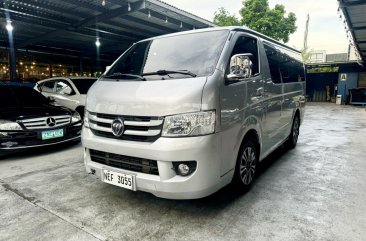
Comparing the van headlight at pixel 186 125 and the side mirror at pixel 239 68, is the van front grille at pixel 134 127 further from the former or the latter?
the side mirror at pixel 239 68

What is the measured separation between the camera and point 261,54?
11.5ft

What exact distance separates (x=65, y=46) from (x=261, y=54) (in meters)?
16.7

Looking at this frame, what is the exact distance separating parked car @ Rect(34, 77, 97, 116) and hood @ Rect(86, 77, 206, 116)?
501 cm

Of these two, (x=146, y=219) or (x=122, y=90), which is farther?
(x=122, y=90)

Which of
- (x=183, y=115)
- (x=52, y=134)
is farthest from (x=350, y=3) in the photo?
(x=52, y=134)

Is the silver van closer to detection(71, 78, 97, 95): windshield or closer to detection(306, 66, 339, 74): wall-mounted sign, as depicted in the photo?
detection(71, 78, 97, 95): windshield

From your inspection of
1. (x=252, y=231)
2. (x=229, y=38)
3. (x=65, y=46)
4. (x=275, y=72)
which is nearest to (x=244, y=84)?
(x=229, y=38)

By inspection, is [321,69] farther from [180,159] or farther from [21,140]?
[180,159]

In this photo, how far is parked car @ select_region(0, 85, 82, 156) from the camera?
4.39m

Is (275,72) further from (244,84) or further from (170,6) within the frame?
(170,6)

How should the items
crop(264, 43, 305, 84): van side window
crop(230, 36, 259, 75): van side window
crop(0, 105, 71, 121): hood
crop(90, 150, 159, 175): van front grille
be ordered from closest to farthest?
crop(90, 150, 159, 175): van front grille, crop(230, 36, 259, 75): van side window, crop(264, 43, 305, 84): van side window, crop(0, 105, 71, 121): hood

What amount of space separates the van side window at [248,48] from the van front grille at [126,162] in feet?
4.75

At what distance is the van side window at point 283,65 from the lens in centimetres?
380

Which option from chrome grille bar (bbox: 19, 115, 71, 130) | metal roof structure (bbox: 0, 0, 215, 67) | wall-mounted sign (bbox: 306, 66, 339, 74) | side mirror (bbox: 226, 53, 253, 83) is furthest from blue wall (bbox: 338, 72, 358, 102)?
chrome grille bar (bbox: 19, 115, 71, 130)
